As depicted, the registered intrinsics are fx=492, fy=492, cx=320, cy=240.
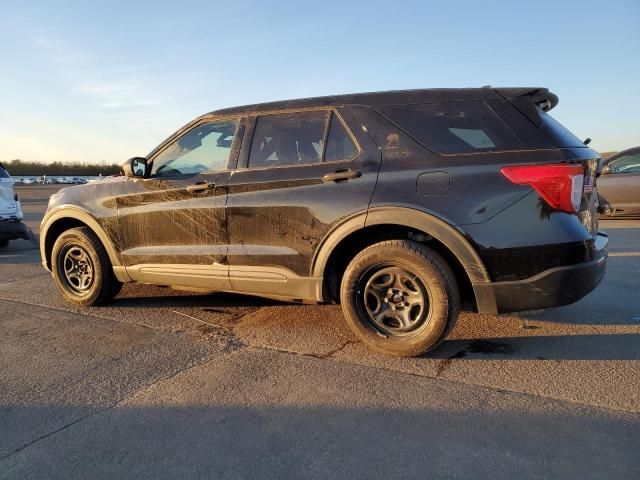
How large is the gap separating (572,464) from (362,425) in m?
1.01

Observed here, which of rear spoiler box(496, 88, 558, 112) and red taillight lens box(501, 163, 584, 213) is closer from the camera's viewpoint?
red taillight lens box(501, 163, 584, 213)

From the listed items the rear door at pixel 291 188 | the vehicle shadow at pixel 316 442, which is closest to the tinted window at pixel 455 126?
the rear door at pixel 291 188

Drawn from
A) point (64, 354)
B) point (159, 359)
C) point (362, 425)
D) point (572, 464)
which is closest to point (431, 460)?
point (362, 425)

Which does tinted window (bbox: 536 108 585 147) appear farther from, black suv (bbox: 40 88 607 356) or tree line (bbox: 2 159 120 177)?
tree line (bbox: 2 159 120 177)

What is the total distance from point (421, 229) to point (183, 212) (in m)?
2.12

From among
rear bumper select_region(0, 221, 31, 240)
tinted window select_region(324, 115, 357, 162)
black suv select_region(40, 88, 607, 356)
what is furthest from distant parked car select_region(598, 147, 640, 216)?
rear bumper select_region(0, 221, 31, 240)

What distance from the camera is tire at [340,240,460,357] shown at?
11.1 feet

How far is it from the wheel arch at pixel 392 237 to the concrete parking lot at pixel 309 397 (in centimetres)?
59

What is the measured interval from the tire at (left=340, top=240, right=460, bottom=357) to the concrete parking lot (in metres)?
0.17

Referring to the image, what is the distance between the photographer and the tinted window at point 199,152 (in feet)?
14.1

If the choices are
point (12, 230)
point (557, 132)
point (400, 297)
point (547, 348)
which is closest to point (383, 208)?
point (400, 297)

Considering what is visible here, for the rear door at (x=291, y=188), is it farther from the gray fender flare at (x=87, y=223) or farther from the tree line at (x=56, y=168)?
the tree line at (x=56, y=168)

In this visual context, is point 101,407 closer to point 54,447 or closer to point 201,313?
point 54,447

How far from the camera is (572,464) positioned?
2.26 m
